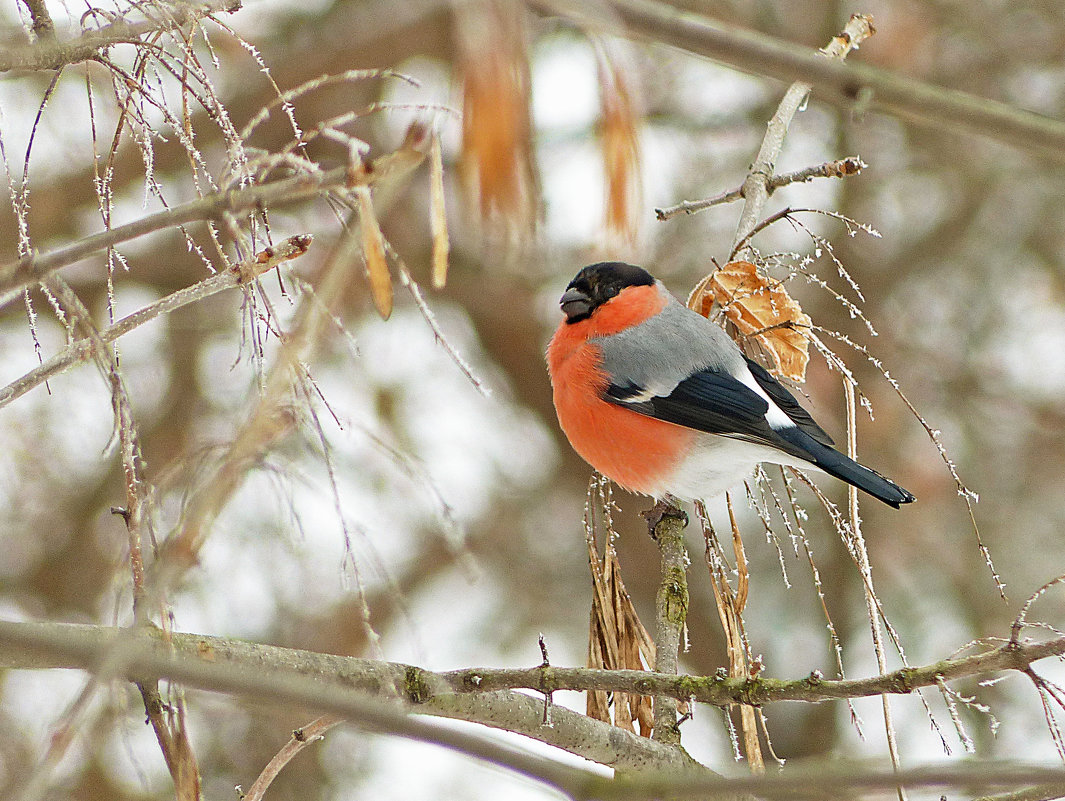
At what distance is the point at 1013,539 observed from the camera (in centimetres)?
575

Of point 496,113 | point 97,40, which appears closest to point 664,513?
point 97,40

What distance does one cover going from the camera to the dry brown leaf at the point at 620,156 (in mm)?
777

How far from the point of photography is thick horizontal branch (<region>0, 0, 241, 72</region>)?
1.19m

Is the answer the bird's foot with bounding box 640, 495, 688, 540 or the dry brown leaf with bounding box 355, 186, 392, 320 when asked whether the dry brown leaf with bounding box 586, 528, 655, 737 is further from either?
the dry brown leaf with bounding box 355, 186, 392, 320

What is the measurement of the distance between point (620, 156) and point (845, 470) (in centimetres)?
173

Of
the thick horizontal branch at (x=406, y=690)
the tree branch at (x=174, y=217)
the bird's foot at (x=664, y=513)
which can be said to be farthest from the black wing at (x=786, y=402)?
the tree branch at (x=174, y=217)

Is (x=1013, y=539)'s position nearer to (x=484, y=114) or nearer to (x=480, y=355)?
(x=480, y=355)

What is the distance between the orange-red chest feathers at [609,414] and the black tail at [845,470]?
0.95ft

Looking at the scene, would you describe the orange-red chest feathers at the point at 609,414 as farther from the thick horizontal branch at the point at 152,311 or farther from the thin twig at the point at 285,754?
the thick horizontal branch at the point at 152,311

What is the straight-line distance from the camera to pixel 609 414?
2.87m

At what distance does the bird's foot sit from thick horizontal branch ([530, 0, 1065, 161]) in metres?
2.01

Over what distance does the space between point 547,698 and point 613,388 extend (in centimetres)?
139

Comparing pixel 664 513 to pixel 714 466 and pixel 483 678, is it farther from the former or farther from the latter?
pixel 483 678

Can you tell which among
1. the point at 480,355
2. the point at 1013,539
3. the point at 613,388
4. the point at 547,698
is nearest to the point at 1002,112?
the point at 547,698
